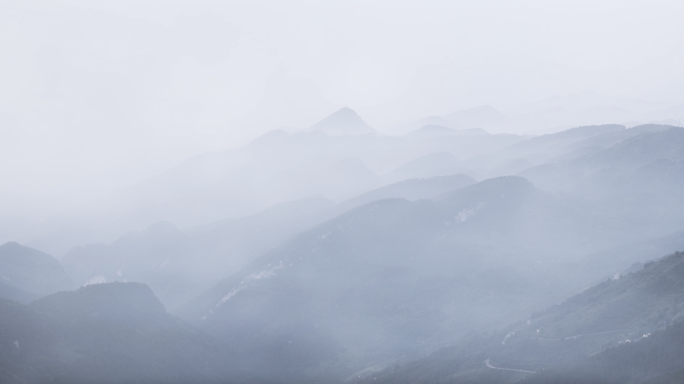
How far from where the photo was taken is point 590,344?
86500 mm

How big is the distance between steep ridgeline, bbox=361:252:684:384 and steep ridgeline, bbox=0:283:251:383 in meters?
36.9

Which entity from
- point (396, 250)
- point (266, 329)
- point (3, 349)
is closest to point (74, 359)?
point (3, 349)

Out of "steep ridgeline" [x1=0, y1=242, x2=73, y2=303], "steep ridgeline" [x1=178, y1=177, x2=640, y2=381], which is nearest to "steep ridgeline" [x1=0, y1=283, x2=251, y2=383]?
"steep ridgeline" [x1=178, y1=177, x2=640, y2=381]

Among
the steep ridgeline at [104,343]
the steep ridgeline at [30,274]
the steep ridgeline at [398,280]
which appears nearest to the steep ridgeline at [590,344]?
the steep ridgeline at [398,280]

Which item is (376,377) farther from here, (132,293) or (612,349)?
(132,293)

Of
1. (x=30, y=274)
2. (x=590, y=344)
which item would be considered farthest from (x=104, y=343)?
(x=30, y=274)

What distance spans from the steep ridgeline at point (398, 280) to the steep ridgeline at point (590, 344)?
16907 millimetres

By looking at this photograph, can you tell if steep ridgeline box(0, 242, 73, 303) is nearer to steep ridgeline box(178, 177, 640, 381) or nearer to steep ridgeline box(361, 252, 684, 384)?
steep ridgeline box(178, 177, 640, 381)

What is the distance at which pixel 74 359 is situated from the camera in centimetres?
10050

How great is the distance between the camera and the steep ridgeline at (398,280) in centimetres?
12838

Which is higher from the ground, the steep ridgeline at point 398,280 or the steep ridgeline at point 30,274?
the steep ridgeline at point 30,274

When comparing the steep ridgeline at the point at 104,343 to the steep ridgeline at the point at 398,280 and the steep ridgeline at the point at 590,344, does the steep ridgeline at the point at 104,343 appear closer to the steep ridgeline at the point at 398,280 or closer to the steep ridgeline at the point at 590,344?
the steep ridgeline at the point at 398,280

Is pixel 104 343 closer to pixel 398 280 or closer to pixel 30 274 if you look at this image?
pixel 398 280

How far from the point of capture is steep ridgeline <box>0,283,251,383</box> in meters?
97.4
